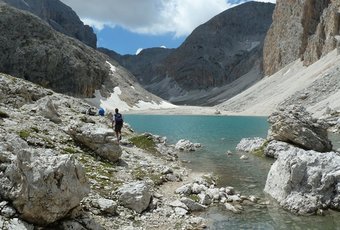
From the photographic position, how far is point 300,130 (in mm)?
41781

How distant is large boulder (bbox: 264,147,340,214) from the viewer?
22.2 metres

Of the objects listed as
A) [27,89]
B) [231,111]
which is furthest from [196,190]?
[231,111]

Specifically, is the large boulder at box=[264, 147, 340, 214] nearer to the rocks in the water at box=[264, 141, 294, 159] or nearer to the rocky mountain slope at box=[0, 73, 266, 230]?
the rocky mountain slope at box=[0, 73, 266, 230]

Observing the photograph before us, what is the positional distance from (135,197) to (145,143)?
63.2 ft

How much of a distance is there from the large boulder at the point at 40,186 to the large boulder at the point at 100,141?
10980 millimetres

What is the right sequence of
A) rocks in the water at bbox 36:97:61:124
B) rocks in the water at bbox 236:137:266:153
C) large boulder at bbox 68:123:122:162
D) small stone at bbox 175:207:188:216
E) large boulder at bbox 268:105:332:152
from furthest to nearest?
rocks in the water at bbox 236:137:266:153 → large boulder at bbox 268:105:332:152 → rocks in the water at bbox 36:97:61:124 → large boulder at bbox 68:123:122:162 → small stone at bbox 175:207:188:216

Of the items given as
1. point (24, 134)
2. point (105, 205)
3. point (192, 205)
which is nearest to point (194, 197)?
point (192, 205)

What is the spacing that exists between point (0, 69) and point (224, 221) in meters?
172

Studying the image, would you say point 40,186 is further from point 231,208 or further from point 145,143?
point 145,143

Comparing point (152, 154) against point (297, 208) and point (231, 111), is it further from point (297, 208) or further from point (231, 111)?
point (231, 111)

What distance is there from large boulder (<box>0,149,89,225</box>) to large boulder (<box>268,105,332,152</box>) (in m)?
31.2

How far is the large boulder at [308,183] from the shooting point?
2223 centimetres

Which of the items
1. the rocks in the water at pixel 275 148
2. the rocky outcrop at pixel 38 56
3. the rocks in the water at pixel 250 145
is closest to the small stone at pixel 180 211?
the rocks in the water at pixel 275 148

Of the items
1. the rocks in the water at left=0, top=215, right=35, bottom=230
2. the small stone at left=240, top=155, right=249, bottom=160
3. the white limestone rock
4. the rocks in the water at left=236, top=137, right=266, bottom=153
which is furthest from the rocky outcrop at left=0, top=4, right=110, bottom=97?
the rocks in the water at left=0, top=215, right=35, bottom=230
